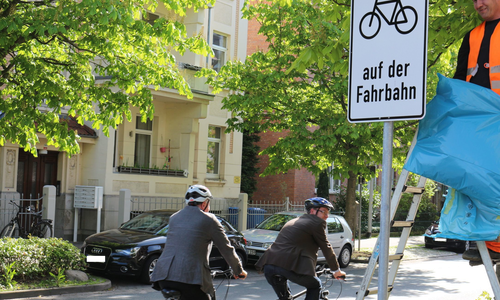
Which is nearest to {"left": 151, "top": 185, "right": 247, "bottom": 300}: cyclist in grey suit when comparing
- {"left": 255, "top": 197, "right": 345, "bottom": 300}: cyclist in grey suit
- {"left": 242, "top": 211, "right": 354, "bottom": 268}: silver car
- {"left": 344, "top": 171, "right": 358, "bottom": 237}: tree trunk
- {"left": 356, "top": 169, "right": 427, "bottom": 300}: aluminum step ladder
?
{"left": 255, "top": 197, "right": 345, "bottom": 300}: cyclist in grey suit

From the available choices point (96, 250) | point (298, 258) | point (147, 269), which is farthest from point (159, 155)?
point (298, 258)

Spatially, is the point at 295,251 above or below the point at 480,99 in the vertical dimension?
below

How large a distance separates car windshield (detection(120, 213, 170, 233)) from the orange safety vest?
10091 millimetres

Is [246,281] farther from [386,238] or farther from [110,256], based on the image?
[386,238]

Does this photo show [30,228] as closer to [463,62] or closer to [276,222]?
[276,222]

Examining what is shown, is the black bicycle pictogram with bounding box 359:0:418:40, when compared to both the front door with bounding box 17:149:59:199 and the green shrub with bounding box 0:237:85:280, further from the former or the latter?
the front door with bounding box 17:149:59:199

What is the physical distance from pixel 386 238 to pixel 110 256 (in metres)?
9.93

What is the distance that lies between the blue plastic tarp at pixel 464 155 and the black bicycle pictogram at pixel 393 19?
0.81 meters

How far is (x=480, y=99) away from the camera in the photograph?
11.9 feet

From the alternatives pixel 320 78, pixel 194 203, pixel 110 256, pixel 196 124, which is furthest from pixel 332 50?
pixel 196 124

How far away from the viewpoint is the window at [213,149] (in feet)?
79.9

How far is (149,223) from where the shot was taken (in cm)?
1359

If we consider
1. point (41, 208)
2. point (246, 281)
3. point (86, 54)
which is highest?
point (86, 54)

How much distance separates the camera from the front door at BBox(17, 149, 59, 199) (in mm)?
18891
